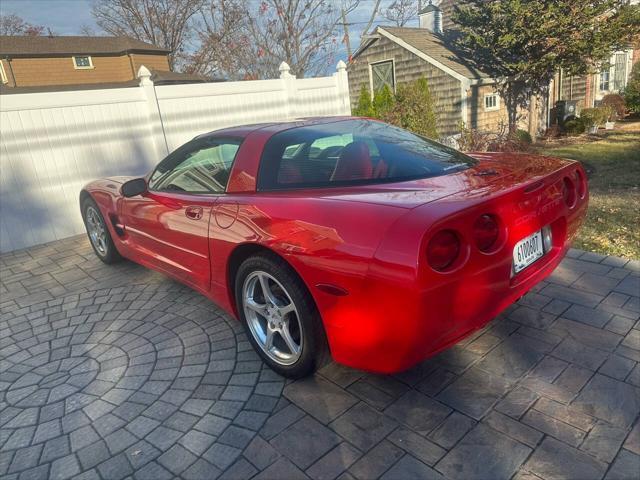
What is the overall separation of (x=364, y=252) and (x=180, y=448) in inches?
50.9

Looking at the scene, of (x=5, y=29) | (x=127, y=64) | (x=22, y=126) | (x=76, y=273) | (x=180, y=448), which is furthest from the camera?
(x=5, y=29)

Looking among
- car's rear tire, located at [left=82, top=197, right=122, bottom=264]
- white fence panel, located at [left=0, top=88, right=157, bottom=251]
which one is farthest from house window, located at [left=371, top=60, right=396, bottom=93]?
car's rear tire, located at [left=82, top=197, right=122, bottom=264]

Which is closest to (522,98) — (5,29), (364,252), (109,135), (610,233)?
(610,233)

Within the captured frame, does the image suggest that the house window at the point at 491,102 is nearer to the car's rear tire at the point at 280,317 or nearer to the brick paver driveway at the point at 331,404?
the brick paver driveway at the point at 331,404

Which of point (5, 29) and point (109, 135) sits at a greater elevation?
point (5, 29)

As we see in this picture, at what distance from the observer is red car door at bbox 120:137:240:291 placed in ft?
9.61

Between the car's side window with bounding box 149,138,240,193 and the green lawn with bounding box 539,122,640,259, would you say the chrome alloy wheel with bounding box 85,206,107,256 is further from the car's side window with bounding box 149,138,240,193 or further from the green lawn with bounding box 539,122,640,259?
the green lawn with bounding box 539,122,640,259

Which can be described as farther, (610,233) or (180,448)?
(610,233)

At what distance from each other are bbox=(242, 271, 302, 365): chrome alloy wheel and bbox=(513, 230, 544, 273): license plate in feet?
3.73

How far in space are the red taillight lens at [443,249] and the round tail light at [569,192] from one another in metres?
1.12

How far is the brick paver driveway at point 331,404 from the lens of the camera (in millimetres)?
1958

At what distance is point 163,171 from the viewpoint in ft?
11.9

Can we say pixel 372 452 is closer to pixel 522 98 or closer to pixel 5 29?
pixel 522 98

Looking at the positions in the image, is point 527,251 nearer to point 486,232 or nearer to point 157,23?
point 486,232
